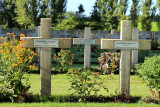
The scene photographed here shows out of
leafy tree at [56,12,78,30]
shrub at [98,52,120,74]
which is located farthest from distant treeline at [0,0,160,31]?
shrub at [98,52,120,74]

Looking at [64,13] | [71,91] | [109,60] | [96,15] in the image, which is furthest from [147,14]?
[71,91]

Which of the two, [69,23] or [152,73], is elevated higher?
[69,23]

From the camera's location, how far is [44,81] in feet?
19.5

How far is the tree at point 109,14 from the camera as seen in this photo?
3812 cm

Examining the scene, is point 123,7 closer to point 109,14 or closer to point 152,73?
point 109,14

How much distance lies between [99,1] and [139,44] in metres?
37.0

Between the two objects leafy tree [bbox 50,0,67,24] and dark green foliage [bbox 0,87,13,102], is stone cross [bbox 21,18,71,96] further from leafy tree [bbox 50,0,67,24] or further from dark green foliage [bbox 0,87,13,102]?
leafy tree [bbox 50,0,67,24]

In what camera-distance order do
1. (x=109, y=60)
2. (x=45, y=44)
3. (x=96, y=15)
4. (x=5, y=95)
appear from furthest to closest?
(x=96, y=15)
(x=109, y=60)
(x=45, y=44)
(x=5, y=95)

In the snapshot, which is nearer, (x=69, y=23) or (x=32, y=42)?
(x=32, y=42)

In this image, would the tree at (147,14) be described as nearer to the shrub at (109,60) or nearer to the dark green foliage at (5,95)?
the shrub at (109,60)

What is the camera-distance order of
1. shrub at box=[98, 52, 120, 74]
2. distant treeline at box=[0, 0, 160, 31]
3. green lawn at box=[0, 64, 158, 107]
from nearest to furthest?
green lawn at box=[0, 64, 158, 107] < shrub at box=[98, 52, 120, 74] < distant treeline at box=[0, 0, 160, 31]

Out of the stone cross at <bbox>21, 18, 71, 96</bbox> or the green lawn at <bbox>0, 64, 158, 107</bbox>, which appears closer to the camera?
the green lawn at <bbox>0, 64, 158, 107</bbox>

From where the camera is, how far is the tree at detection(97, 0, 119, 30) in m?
38.1

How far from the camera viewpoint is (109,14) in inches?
1515
